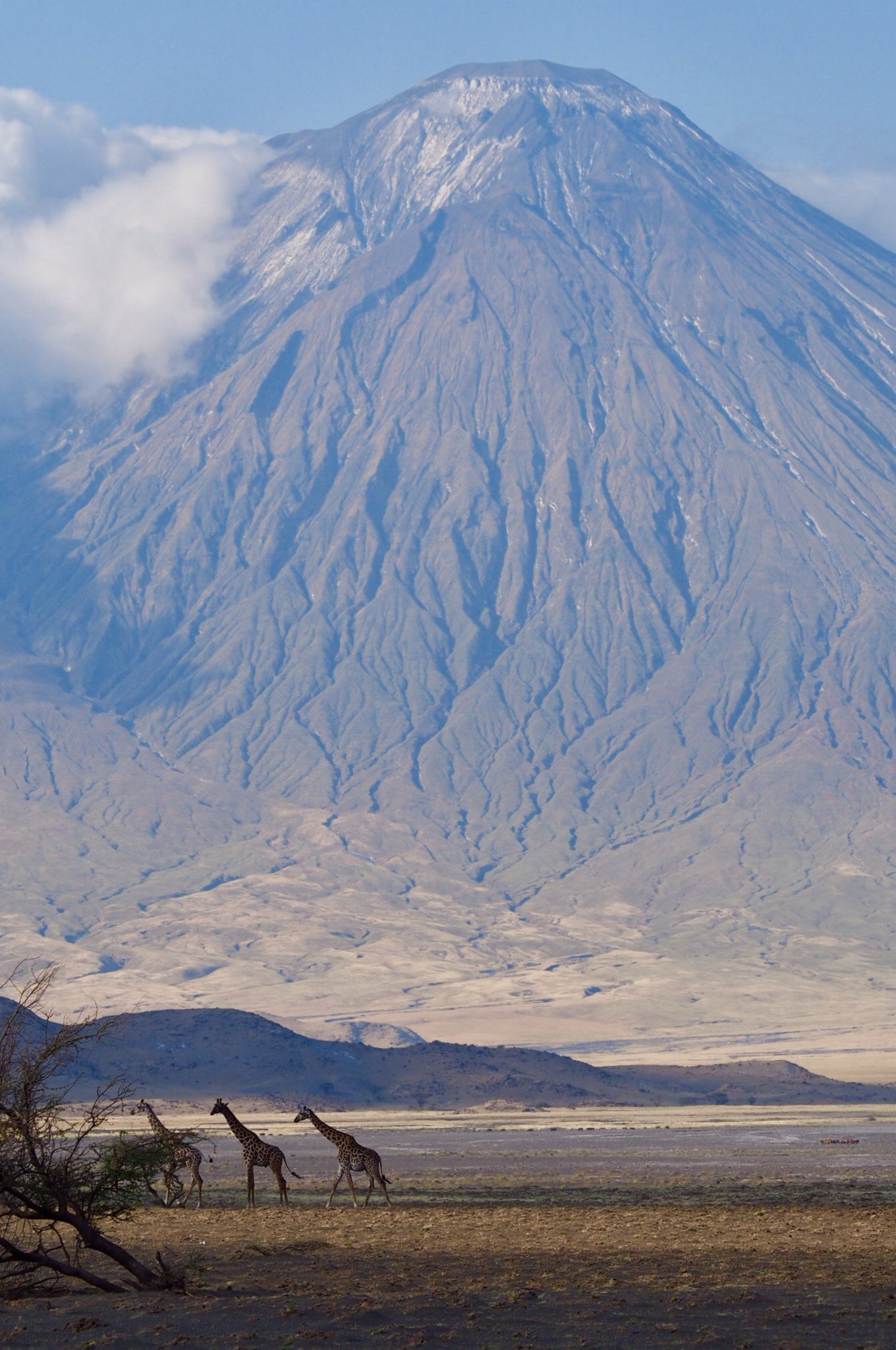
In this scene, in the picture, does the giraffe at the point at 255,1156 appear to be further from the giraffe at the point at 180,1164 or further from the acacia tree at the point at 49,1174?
Result: the acacia tree at the point at 49,1174

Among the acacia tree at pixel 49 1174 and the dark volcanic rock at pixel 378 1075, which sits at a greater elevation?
the dark volcanic rock at pixel 378 1075

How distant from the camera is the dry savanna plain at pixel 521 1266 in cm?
1806

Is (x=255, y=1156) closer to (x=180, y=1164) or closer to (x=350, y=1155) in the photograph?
(x=180, y=1164)

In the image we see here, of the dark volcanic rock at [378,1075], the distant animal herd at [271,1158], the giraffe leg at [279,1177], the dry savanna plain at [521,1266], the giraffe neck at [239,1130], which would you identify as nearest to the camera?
the dry savanna plain at [521,1266]

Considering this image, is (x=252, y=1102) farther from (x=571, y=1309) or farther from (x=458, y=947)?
(x=458, y=947)

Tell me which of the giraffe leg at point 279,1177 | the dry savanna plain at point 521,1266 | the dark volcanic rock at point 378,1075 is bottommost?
the dry savanna plain at point 521,1266

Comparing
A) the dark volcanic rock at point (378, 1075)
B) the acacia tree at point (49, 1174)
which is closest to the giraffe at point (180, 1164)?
the acacia tree at point (49, 1174)

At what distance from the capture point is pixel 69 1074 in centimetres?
7419

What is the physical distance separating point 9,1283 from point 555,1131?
44714 millimetres

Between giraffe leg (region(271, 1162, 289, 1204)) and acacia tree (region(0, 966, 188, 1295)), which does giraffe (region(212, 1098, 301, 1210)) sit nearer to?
giraffe leg (region(271, 1162, 289, 1204))

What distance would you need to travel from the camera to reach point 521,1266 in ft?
73.7

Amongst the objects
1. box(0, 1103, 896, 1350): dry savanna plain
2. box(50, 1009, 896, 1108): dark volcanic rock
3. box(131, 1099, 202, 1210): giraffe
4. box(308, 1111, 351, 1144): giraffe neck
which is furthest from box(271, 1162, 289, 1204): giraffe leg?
box(50, 1009, 896, 1108): dark volcanic rock

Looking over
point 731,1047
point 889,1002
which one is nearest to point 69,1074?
point 731,1047

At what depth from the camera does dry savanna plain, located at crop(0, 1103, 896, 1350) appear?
1806 centimetres
